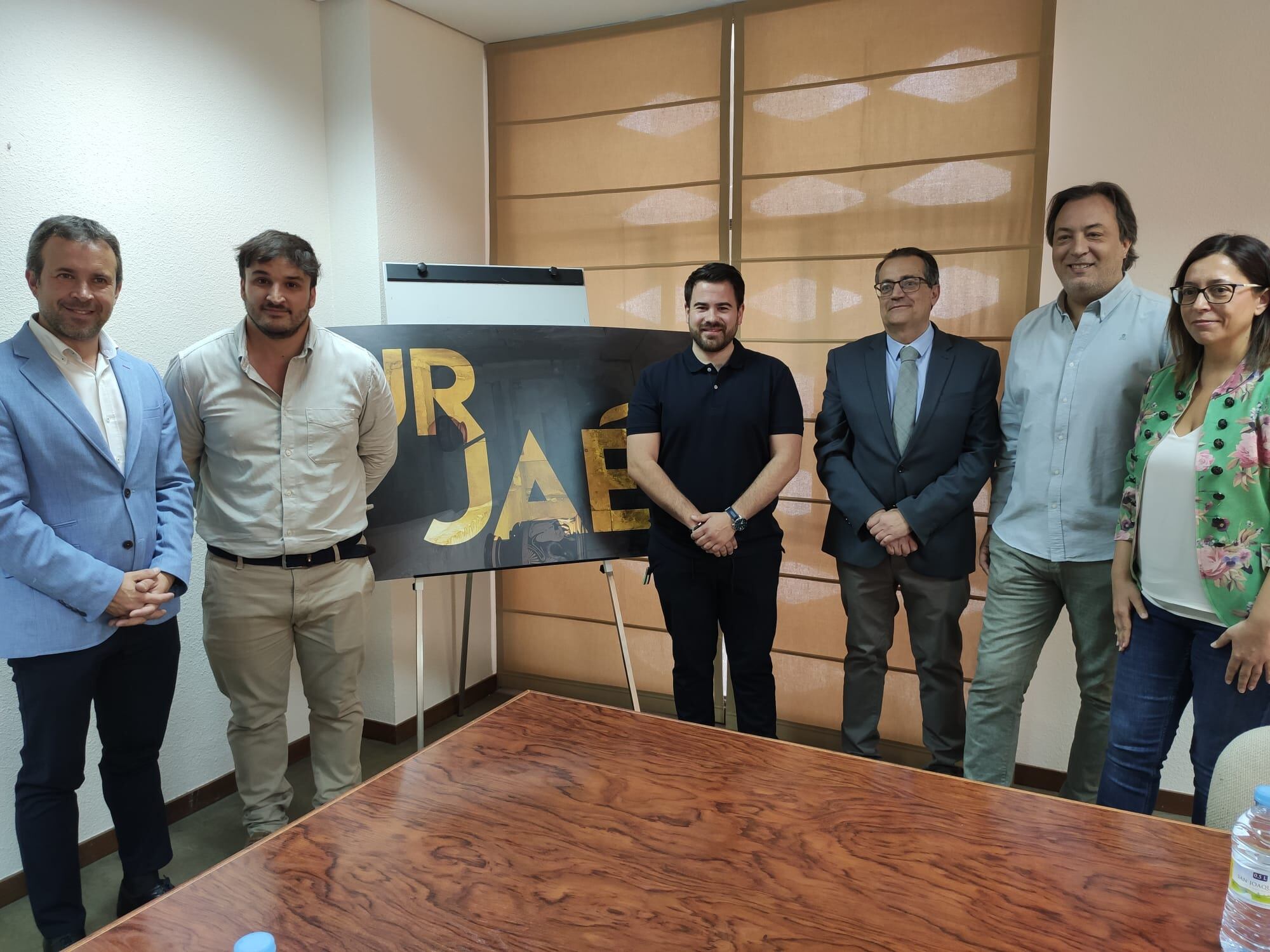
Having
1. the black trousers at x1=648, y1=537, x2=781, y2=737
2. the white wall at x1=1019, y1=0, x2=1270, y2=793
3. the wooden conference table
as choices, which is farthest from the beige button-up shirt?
the white wall at x1=1019, y1=0, x2=1270, y2=793

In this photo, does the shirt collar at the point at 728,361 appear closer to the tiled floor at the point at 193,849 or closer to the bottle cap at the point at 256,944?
the tiled floor at the point at 193,849

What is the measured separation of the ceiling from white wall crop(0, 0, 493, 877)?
106mm

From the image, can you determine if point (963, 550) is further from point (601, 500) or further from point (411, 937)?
point (411, 937)

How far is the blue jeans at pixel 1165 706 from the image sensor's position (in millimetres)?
1767

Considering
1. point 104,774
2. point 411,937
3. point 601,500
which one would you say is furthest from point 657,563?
point 411,937

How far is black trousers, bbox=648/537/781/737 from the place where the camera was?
2.63 m

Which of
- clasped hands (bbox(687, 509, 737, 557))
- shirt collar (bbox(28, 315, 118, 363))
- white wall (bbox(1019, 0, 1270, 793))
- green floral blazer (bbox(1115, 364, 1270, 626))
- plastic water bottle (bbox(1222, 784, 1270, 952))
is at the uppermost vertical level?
white wall (bbox(1019, 0, 1270, 793))

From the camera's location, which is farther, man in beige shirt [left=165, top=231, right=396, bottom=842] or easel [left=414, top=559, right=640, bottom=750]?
easel [left=414, top=559, right=640, bottom=750]

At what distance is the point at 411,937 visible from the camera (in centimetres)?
98

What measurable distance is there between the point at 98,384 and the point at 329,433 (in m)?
0.56

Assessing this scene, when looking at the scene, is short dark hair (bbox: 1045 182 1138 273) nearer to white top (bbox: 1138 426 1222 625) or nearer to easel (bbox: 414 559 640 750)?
white top (bbox: 1138 426 1222 625)

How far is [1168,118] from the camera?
8.66ft

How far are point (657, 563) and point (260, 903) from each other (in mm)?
1758

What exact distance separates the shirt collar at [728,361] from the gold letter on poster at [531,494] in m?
0.59
